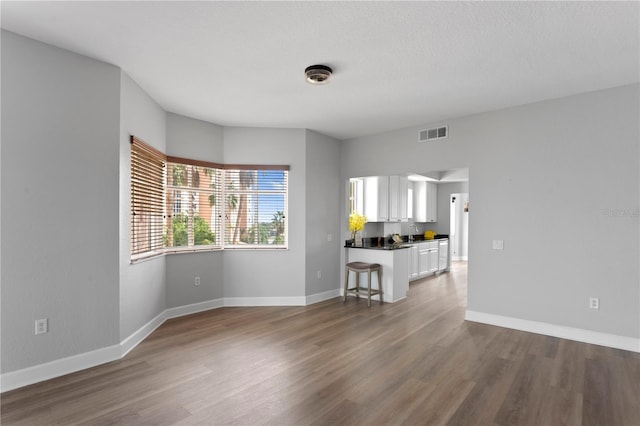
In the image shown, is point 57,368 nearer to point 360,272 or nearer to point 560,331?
point 360,272

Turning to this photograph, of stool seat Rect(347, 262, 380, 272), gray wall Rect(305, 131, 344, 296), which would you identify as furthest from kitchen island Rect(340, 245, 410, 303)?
gray wall Rect(305, 131, 344, 296)

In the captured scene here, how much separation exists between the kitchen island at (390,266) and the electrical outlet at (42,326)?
13.6 ft

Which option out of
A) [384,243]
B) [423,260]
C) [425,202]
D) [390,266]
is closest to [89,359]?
[390,266]

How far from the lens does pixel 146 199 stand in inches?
154

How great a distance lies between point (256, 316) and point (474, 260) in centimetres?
300

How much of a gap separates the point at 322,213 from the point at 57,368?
3751 mm

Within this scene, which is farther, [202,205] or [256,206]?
[256,206]

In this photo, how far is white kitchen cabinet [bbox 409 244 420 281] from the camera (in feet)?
23.3

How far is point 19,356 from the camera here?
8.64 ft

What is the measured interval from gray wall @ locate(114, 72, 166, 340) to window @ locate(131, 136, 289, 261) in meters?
0.18

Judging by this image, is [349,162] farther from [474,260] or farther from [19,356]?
[19,356]

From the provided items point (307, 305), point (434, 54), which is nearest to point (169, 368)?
point (307, 305)

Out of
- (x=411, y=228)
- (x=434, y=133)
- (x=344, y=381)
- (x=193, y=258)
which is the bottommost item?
(x=344, y=381)

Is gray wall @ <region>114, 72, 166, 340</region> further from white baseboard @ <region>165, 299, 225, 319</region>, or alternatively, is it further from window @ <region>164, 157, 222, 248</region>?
window @ <region>164, 157, 222, 248</region>
